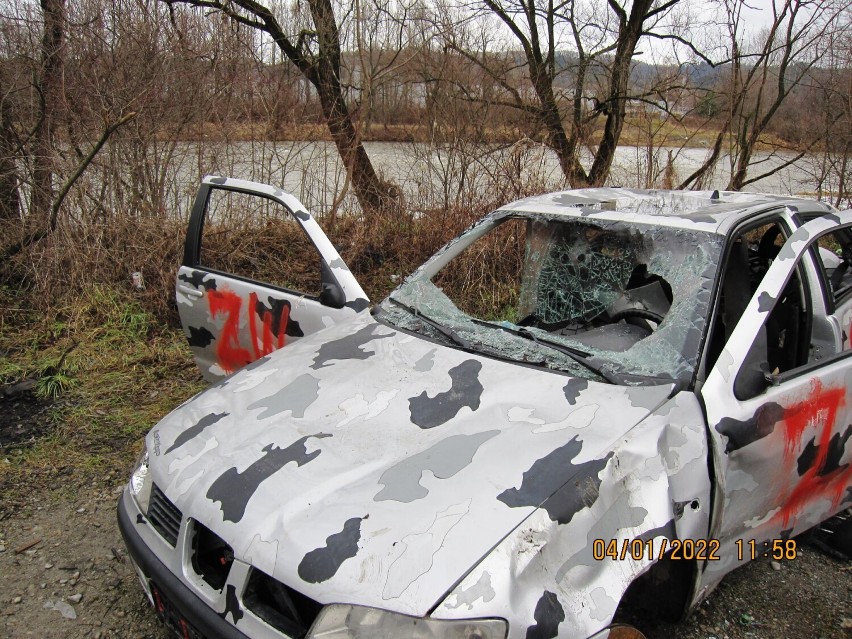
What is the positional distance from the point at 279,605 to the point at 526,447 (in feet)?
2.71

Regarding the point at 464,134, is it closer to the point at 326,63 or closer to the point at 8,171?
the point at 326,63

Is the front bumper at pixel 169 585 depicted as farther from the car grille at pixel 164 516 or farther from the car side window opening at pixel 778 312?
the car side window opening at pixel 778 312

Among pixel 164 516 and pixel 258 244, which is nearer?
pixel 164 516

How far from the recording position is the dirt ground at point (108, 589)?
2.59m

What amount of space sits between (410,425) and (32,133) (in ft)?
18.1

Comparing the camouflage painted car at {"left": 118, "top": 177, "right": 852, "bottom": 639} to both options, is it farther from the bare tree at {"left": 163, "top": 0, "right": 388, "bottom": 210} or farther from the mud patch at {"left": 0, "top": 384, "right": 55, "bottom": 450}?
the bare tree at {"left": 163, "top": 0, "right": 388, "bottom": 210}

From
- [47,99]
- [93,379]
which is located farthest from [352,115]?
[93,379]

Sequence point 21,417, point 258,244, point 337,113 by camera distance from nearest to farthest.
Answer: point 21,417
point 258,244
point 337,113

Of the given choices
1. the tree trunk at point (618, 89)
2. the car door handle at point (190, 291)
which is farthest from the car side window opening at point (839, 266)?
the tree trunk at point (618, 89)

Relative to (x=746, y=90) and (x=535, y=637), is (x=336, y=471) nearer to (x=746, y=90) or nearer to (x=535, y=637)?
(x=535, y=637)

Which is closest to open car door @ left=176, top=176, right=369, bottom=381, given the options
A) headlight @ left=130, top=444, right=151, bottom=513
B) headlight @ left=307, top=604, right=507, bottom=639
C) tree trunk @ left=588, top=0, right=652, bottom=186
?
headlight @ left=130, top=444, right=151, bottom=513

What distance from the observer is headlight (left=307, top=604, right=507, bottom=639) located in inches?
64.6

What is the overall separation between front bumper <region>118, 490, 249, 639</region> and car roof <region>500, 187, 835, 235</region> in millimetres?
2061

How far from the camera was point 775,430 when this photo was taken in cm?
234
